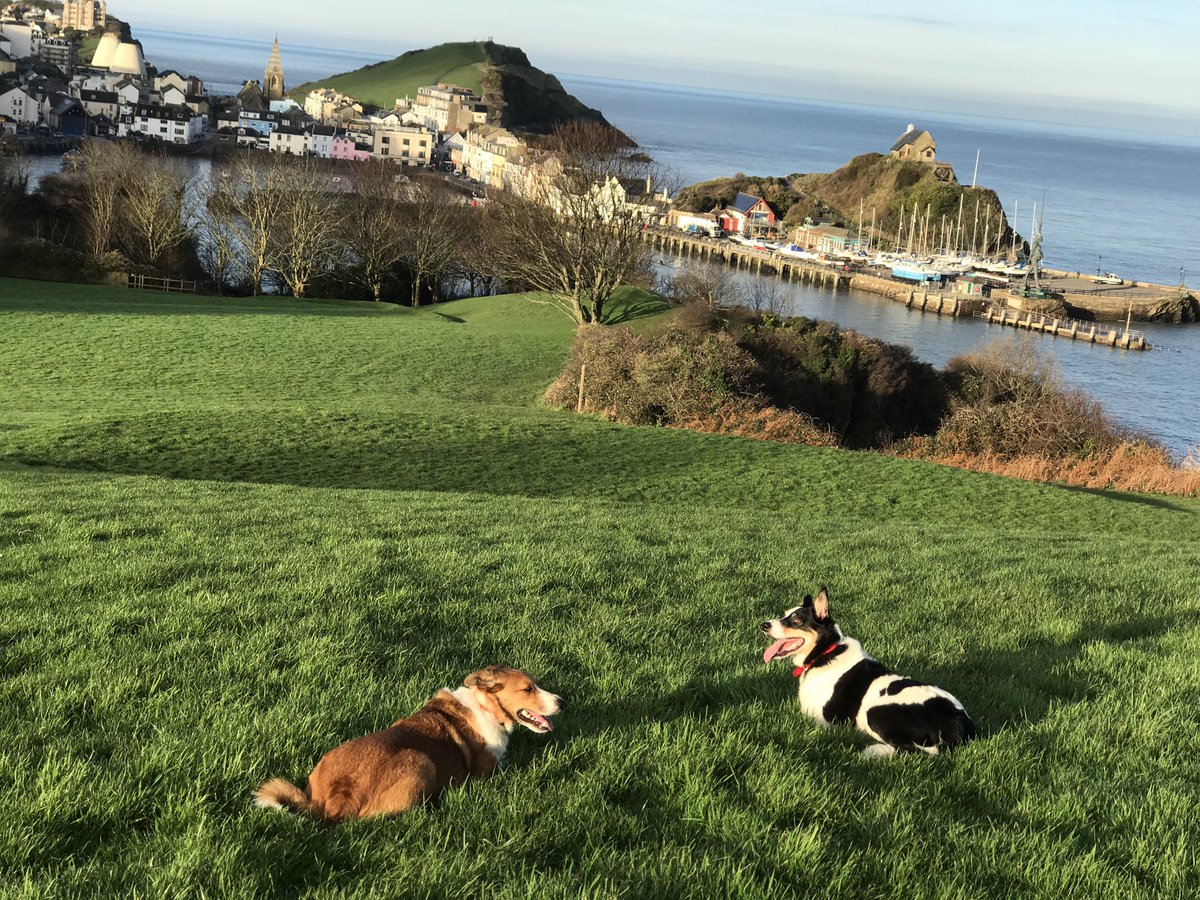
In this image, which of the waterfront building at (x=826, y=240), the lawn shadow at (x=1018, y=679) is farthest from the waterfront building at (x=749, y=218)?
the lawn shadow at (x=1018, y=679)

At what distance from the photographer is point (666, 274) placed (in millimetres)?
106625

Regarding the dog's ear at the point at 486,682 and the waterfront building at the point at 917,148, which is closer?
the dog's ear at the point at 486,682

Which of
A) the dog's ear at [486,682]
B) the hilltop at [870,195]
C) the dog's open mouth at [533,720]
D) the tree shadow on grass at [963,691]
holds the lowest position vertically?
the tree shadow on grass at [963,691]

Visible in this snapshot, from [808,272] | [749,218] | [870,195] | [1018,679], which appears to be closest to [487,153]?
[749,218]

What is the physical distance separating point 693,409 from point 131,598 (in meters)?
30.6

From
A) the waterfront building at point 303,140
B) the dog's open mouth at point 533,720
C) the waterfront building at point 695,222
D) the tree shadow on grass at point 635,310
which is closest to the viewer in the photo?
the dog's open mouth at point 533,720

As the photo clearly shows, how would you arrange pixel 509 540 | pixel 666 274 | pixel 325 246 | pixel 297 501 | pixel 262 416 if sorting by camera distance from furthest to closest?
pixel 666 274 → pixel 325 246 → pixel 262 416 → pixel 297 501 → pixel 509 540

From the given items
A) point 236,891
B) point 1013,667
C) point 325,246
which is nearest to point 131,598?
point 236,891

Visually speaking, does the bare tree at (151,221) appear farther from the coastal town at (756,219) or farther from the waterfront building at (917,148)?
the waterfront building at (917,148)

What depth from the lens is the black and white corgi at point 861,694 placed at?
586 centimetres

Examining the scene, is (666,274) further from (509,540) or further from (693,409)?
(509,540)

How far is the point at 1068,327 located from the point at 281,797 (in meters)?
103

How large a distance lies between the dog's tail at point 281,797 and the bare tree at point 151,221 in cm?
7311

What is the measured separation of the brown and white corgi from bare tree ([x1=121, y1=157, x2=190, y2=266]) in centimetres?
7297
